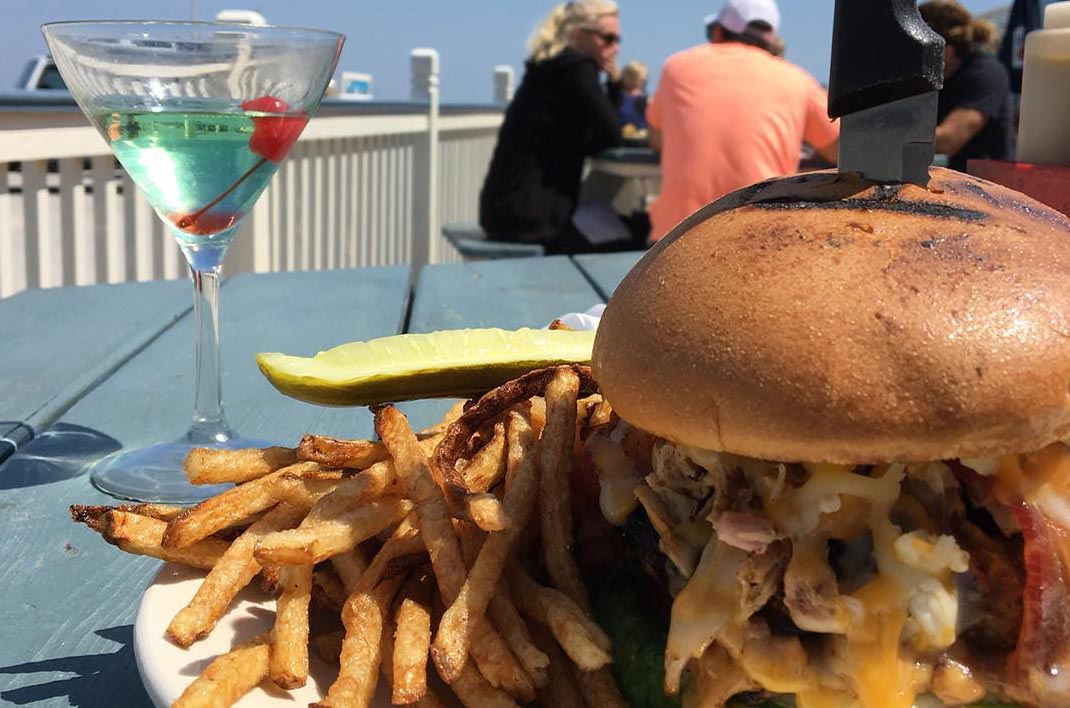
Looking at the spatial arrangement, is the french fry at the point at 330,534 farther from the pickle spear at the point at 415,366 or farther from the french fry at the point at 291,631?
the pickle spear at the point at 415,366

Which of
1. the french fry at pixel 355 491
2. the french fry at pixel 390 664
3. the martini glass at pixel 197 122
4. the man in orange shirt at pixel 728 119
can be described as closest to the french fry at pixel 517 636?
the french fry at pixel 390 664

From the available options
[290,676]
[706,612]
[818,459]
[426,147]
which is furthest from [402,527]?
[426,147]

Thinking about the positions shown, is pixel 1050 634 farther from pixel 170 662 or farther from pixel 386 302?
pixel 386 302

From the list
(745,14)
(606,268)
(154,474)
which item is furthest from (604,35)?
(154,474)

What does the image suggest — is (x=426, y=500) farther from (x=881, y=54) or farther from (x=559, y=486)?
(x=881, y=54)

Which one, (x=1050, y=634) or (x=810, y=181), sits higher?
(x=810, y=181)
